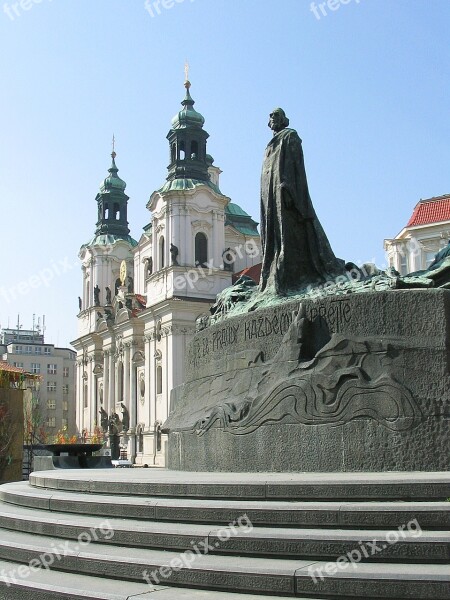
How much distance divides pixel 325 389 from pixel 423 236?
28629 mm

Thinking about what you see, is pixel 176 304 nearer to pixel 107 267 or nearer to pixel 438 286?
pixel 107 267

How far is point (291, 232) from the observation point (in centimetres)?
1120

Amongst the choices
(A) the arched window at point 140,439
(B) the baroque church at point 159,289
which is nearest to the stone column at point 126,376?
(B) the baroque church at point 159,289

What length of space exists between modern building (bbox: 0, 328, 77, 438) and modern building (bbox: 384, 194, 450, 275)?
70.8 meters

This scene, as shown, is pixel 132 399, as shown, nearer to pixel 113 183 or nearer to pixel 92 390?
pixel 92 390

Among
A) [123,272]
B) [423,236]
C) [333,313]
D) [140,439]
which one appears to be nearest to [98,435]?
[140,439]

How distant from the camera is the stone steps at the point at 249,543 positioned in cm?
534

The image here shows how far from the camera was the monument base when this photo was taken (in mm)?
8211

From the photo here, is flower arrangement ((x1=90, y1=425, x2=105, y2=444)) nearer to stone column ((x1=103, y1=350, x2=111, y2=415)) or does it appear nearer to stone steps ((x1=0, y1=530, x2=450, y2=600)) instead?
stone column ((x1=103, y1=350, x2=111, y2=415))

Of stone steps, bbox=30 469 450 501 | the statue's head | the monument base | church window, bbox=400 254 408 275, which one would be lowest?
stone steps, bbox=30 469 450 501

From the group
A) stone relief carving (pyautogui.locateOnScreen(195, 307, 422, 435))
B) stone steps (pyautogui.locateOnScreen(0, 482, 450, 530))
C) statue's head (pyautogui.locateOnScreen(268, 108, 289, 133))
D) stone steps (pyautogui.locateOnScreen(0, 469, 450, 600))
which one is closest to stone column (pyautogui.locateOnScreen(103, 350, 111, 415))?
statue's head (pyautogui.locateOnScreen(268, 108, 289, 133))

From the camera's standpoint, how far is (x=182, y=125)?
59500mm

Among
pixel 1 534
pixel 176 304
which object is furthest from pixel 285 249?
pixel 176 304

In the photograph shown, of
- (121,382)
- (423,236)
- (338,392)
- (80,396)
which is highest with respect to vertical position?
(423,236)
